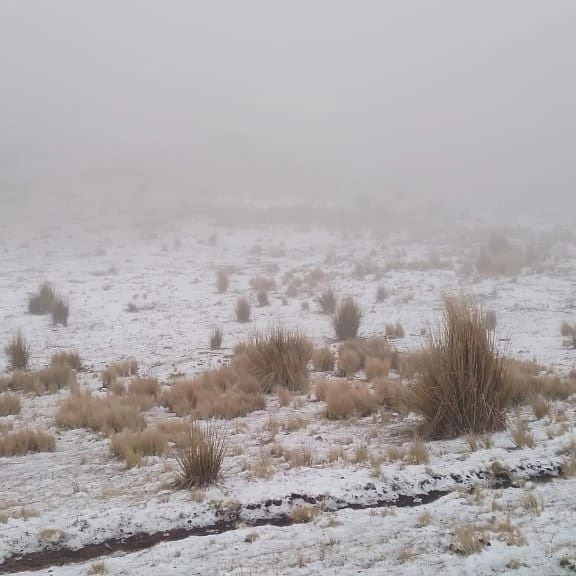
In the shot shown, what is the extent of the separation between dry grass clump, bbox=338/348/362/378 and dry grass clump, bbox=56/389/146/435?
2.73 metres

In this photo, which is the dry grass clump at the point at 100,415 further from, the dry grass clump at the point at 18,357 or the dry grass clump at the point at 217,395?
the dry grass clump at the point at 18,357

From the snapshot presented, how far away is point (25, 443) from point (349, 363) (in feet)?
13.1

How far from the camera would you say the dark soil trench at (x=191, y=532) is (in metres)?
2.89

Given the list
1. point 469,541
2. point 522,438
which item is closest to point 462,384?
point 522,438

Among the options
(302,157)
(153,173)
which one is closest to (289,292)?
(153,173)

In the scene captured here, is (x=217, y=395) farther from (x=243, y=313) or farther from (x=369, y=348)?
(x=243, y=313)

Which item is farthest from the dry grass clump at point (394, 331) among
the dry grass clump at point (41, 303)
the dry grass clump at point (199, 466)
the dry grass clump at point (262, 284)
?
the dry grass clump at point (41, 303)

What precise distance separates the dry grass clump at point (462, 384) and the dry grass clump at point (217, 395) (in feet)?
5.93

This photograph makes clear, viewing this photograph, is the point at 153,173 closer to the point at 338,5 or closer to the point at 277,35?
the point at 277,35

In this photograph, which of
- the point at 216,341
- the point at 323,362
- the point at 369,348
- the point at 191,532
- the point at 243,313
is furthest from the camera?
the point at 243,313

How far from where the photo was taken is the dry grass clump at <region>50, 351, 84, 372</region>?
793cm

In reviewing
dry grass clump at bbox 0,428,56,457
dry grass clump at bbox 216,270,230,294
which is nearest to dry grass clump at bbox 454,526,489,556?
dry grass clump at bbox 0,428,56,457

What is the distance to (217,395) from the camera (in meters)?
5.88

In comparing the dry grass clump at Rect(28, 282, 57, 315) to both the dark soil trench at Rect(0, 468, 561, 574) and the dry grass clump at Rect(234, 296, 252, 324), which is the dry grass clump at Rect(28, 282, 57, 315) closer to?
the dry grass clump at Rect(234, 296, 252, 324)
